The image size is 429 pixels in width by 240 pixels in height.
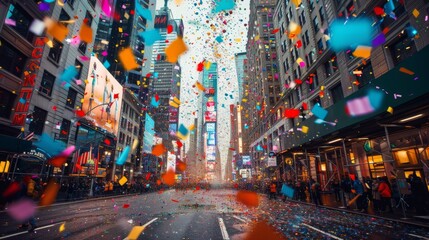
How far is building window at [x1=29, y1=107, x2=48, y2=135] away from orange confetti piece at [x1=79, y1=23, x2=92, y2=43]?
11297mm

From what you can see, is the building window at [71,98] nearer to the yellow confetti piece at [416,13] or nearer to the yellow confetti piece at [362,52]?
the yellow confetti piece at [362,52]

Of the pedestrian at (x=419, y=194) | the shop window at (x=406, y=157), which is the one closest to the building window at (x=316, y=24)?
the shop window at (x=406, y=157)

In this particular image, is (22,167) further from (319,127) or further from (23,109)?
(319,127)

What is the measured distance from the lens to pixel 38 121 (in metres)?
20.5

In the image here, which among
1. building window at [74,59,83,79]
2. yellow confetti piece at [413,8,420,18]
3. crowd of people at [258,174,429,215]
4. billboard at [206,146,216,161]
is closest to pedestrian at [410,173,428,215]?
crowd of people at [258,174,429,215]

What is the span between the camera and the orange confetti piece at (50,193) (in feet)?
61.0

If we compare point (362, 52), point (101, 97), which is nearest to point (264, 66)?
point (362, 52)

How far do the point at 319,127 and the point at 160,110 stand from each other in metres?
140

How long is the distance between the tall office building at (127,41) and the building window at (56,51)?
1723 inches

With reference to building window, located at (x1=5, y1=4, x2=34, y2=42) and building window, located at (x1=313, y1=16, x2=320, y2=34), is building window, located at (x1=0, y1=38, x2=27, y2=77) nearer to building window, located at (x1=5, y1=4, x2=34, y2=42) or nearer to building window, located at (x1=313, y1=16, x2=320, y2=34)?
building window, located at (x1=5, y1=4, x2=34, y2=42)

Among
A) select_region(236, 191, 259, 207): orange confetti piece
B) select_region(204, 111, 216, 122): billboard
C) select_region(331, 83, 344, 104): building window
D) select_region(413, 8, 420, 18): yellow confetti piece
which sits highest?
select_region(204, 111, 216, 122): billboard

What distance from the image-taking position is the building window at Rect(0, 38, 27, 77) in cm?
1731

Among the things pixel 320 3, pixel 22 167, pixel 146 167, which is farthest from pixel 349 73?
pixel 146 167

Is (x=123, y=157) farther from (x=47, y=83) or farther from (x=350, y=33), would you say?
(x=350, y=33)
